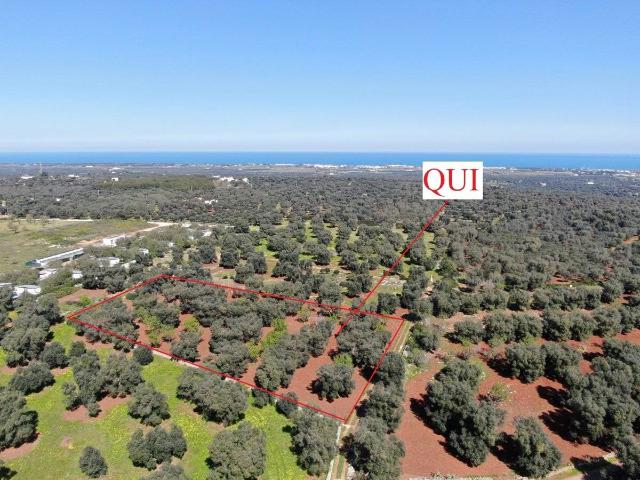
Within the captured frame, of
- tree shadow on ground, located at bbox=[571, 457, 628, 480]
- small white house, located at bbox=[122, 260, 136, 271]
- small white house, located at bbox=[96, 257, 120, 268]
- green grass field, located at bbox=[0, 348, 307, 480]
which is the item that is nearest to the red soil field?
tree shadow on ground, located at bbox=[571, 457, 628, 480]

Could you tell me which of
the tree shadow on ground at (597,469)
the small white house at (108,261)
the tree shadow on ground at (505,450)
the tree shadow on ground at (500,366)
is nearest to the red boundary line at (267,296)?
the small white house at (108,261)

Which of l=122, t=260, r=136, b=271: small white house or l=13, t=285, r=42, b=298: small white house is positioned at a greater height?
l=122, t=260, r=136, b=271: small white house

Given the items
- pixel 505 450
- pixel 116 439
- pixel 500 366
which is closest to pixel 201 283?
pixel 116 439

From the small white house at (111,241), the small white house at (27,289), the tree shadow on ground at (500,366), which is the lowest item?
the tree shadow on ground at (500,366)

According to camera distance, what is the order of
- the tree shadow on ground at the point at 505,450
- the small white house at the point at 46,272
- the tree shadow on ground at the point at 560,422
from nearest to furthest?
the tree shadow on ground at the point at 505,450 < the tree shadow on ground at the point at 560,422 < the small white house at the point at 46,272

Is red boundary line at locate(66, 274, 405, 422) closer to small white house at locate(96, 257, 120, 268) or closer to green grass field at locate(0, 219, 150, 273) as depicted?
small white house at locate(96, 257, 120, 268)

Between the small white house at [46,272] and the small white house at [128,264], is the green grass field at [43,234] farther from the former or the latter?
the small white house at [128,264]

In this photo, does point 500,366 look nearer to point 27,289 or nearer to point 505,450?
point 505,450
